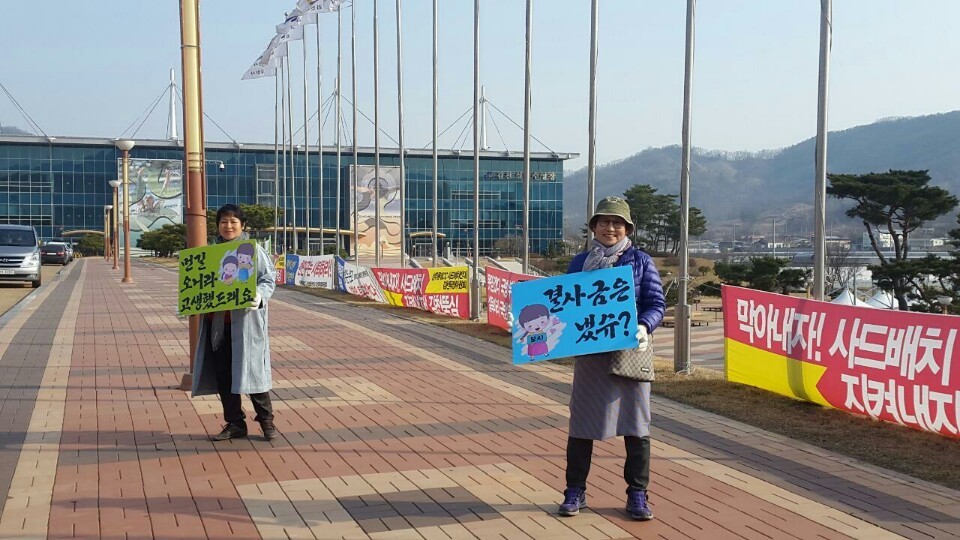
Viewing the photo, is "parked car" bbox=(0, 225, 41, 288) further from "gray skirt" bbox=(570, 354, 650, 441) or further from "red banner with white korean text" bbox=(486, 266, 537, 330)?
"gray skirt" bbox=(570, 354, 650, 441)

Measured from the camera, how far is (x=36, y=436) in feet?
24.0

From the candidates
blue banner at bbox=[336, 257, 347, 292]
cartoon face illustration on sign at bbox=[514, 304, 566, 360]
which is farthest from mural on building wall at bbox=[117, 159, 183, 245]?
cartoon face illustration on sign at bbox=[514, 304, 566, 360]

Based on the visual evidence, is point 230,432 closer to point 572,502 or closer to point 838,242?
point 572,502

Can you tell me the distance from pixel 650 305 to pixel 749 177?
132087mm

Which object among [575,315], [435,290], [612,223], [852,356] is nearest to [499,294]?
[435,290]

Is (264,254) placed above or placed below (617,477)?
above

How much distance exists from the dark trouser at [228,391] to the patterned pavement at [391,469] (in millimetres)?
216

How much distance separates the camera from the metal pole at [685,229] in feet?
35.5

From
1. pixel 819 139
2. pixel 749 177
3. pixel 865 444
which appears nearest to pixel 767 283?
pixel 819 139

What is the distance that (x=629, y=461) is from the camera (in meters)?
5.19

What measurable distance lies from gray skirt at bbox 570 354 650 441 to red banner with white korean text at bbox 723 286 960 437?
3108 mm

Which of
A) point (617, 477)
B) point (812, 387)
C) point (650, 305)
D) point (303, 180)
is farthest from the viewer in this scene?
point (303, 180)

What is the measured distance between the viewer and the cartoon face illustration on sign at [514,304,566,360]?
5301 mm

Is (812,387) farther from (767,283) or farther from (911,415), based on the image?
(767,283)
